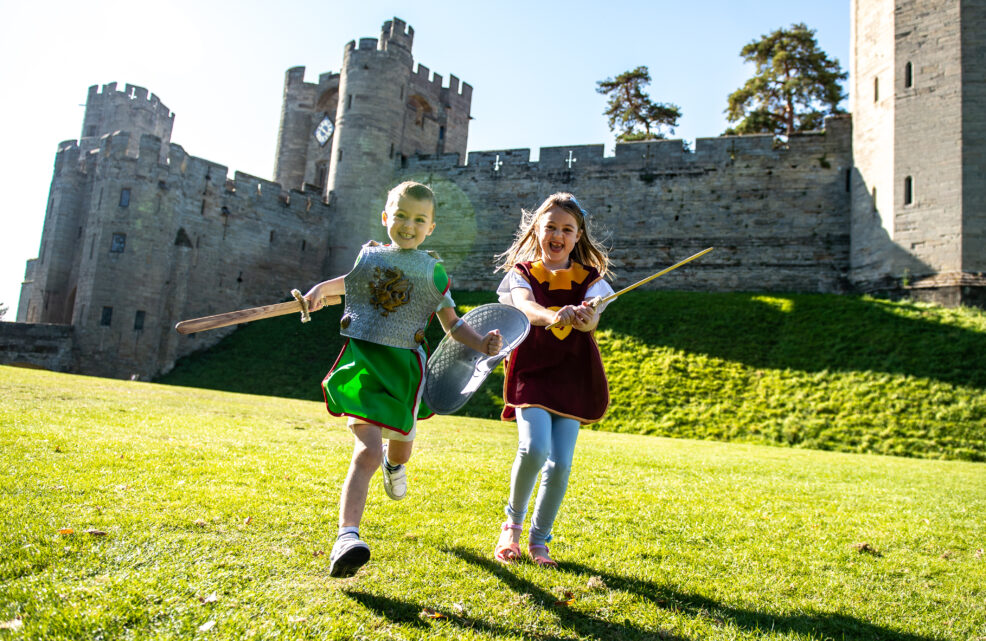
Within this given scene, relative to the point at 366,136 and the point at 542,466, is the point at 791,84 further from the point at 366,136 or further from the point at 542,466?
the point at 542,466

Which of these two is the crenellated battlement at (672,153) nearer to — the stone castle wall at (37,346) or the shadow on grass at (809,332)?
the shadow on grass at (809,332)

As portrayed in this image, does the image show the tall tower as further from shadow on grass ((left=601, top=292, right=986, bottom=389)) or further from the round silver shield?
the round silver shield

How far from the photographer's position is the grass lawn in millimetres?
2293

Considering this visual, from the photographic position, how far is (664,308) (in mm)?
18891

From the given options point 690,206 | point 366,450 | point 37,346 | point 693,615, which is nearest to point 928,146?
point 690,206

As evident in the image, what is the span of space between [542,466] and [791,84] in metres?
27.6

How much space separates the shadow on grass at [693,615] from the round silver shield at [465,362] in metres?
0.80

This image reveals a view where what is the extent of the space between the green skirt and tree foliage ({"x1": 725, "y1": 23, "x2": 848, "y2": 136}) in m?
27.2

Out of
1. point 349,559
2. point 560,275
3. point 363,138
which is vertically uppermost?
point 363,138

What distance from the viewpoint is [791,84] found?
1040 inches

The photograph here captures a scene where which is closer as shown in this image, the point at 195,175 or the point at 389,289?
the point at 389,289

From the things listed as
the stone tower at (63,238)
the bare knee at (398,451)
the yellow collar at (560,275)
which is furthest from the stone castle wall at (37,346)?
the yellow collar at (560,275)

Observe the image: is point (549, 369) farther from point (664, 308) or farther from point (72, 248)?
point (72, 248)

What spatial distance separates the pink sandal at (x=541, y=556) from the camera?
10.2 feet
